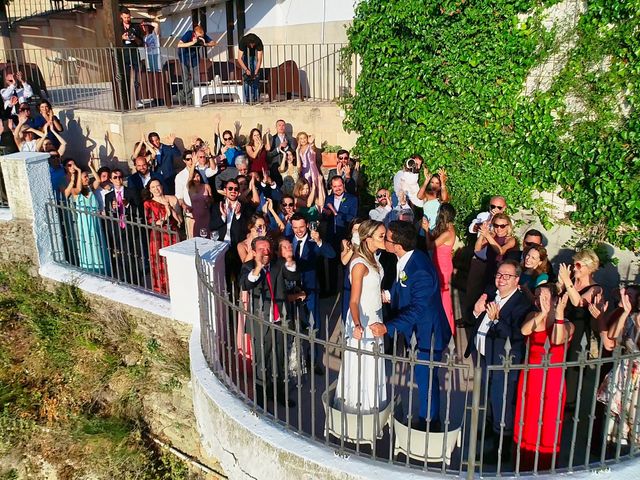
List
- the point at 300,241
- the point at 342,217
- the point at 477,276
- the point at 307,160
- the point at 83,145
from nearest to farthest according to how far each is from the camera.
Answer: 1. the point at 300,241
2. the point at 477,276
3. the point at 342,217
4. the point at 307,160
5. the point at 83,145

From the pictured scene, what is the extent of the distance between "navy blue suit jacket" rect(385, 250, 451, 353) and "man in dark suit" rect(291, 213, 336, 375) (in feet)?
4.57

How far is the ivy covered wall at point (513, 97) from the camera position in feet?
25.1

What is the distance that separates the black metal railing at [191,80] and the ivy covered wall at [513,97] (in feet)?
6.91

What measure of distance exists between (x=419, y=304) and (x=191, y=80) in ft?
27.4

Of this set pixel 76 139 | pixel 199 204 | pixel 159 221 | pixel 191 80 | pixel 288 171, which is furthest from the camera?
pixel 191 80

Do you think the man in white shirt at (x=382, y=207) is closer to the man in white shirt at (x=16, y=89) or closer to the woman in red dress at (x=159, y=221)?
the woman in red dress at (x=159, y=221)

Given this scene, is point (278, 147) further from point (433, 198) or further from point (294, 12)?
point (294, 12)

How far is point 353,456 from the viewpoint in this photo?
14.9 feet

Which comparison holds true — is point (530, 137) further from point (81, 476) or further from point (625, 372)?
point (81, 476)

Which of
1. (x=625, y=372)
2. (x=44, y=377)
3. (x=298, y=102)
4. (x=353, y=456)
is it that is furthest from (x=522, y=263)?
(x=298, y=102)

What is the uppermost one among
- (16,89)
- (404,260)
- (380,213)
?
(16,89)

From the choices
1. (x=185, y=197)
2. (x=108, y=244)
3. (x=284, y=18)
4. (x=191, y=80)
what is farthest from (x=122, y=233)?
(x=284, y=18)

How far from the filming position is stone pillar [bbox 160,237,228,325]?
6.00 metres

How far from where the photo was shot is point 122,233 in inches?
297
